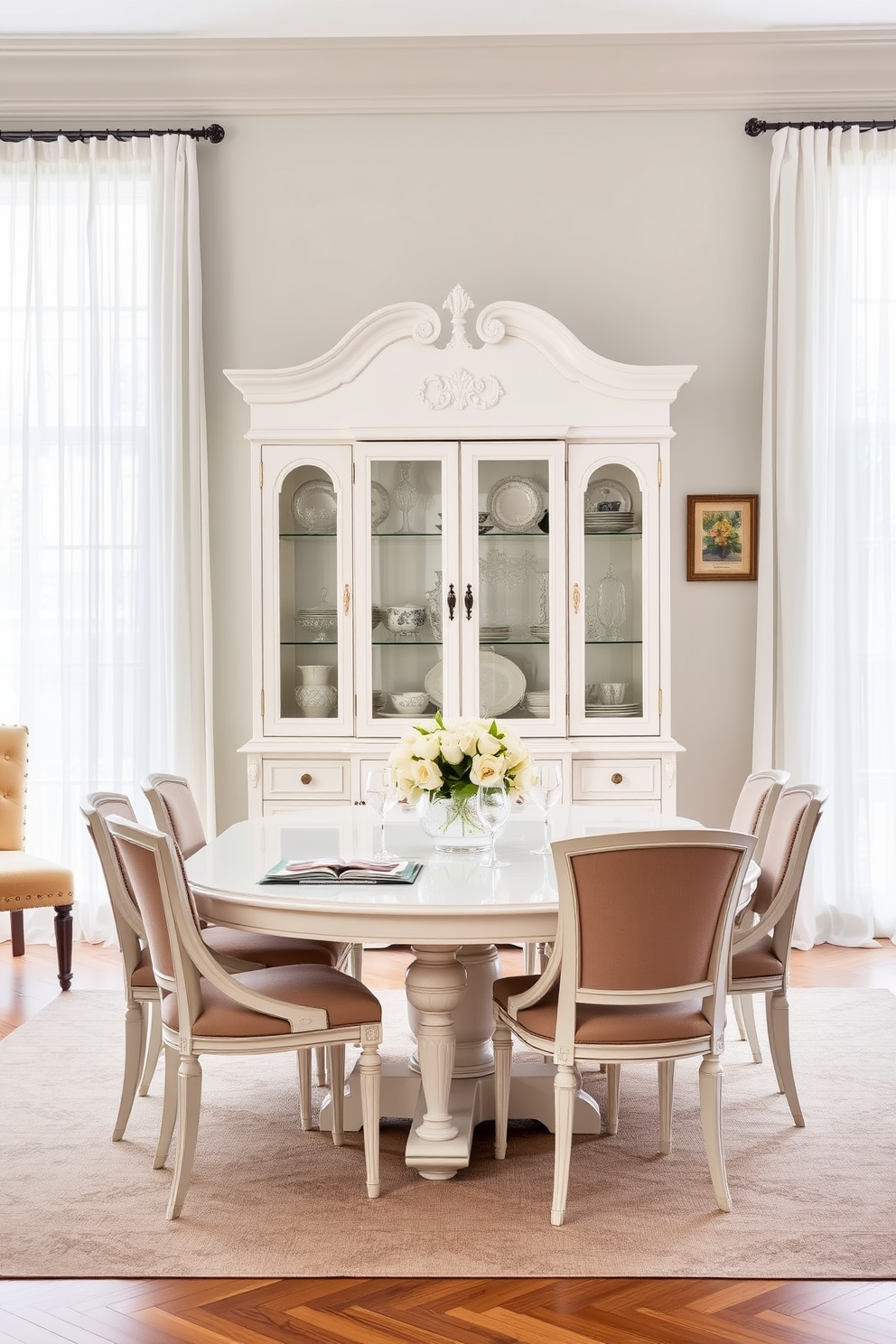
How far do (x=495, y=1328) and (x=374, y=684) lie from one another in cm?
268

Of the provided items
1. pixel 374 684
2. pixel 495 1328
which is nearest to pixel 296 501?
pixel 374 684

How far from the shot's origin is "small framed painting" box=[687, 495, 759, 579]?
498 cm

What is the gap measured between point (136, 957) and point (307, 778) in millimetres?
1585

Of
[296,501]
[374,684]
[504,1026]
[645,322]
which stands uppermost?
[645,322]

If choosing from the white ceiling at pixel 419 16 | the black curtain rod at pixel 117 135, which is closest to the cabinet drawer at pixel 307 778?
the black curtain rod at pixel 117 135

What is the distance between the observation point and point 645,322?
498cm

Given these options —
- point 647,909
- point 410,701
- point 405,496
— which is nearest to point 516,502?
point 405,496

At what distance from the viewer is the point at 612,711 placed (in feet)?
14.9

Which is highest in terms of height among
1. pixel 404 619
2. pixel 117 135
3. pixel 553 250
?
pixel 117 135

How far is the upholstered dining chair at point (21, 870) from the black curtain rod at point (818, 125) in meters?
3.67

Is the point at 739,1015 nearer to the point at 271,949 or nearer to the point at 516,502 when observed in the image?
the point at 271,949

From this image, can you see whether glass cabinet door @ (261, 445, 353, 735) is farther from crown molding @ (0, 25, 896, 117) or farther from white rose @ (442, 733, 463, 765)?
white rose @ (442, 733, 463, 765)

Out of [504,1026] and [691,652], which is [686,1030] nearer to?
[504,1026]

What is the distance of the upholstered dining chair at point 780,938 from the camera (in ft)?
9.90
